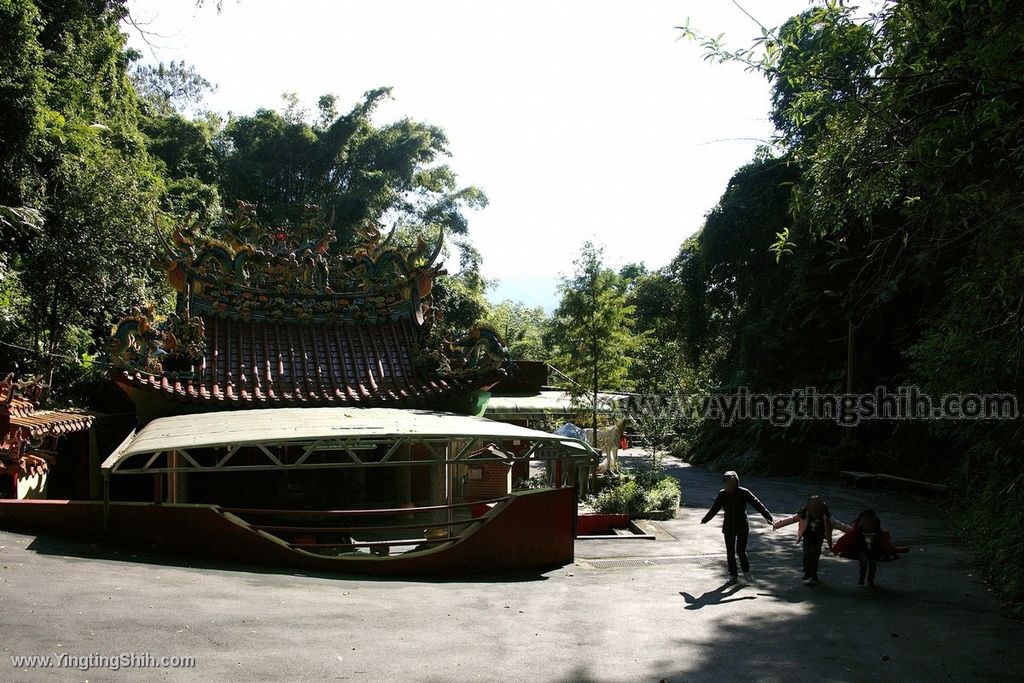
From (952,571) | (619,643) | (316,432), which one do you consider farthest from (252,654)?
(952,571)

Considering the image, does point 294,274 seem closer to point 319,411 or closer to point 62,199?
point 319,411

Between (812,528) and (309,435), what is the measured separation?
6703mm

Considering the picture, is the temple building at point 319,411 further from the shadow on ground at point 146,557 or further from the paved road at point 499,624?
the paved road at point 499,624

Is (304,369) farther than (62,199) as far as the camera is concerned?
No

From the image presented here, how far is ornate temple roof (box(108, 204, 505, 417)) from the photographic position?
14.2 meters

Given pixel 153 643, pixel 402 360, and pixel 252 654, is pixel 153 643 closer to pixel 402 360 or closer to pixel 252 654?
pixel 252 654

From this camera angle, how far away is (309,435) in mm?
9914

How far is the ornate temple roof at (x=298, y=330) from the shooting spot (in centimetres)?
1422

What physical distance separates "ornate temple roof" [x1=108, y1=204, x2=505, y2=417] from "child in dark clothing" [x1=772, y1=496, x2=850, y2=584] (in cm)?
638

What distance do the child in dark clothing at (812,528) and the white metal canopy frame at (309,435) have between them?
2903mm

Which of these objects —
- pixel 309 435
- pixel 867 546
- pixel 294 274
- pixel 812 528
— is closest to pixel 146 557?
pixel 309 435

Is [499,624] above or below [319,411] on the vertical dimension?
below

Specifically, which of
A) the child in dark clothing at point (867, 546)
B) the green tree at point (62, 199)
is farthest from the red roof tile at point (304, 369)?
the child in dark clothing at point (867, 546)

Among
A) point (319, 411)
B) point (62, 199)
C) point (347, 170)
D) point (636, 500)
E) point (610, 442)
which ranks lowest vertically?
point (636, 500)
